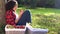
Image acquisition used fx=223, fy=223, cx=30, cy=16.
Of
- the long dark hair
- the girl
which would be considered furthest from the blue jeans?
the long dark hair

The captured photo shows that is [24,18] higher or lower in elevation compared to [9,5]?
lower

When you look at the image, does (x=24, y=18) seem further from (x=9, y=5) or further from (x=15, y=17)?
(x=9, y=5)

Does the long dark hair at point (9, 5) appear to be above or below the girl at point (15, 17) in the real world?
above

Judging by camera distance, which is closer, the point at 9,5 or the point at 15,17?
the point at 15,17

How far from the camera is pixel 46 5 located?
1115 centimetres

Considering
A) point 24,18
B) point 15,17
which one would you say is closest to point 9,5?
point 15,17

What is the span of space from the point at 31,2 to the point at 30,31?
6.37 meters

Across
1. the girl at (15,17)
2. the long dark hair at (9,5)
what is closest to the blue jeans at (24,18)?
the girl at (15,17)

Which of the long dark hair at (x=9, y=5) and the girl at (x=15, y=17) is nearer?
the girl at (x=15, y=17)

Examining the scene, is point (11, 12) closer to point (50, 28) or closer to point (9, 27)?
point (9, 27)

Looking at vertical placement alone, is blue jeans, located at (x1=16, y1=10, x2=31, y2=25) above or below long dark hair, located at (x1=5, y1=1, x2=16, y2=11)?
below

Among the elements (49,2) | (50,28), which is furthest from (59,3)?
(50,28)

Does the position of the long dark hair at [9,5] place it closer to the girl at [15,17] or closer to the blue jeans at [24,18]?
the girl at [15,17]

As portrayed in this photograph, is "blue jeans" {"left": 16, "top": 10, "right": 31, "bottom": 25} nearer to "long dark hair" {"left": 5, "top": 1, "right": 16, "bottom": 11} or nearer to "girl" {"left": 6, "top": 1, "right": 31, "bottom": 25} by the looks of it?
"girl" {"left": 6, "top": 1, "right": 31, "bottom": 25}
